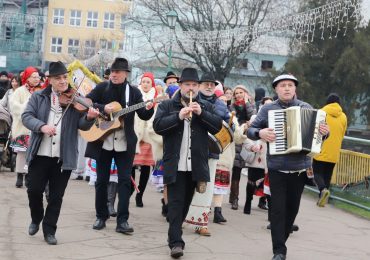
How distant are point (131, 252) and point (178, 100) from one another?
5.56ft

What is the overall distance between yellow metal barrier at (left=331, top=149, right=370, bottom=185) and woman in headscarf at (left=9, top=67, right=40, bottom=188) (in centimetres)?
589

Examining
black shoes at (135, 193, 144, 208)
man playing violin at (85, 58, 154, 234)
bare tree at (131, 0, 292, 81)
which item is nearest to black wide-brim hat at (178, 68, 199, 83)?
man playing violin at (85, 58, 154, 234)

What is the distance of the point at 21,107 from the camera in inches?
450

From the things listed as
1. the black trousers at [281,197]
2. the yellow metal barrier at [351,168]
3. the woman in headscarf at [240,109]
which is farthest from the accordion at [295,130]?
the yellow metal barrier at [351,168]

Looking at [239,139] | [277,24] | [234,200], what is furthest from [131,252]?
[277,24]

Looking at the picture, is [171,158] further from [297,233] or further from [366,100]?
[366,100]

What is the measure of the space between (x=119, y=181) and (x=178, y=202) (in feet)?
3.86

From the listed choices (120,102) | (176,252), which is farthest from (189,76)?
(176,252)

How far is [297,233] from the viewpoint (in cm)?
981

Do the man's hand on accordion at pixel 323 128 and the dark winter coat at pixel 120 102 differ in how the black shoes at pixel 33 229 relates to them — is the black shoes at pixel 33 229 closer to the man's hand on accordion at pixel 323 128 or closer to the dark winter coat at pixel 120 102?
the dark winter coat at pixel 120 102

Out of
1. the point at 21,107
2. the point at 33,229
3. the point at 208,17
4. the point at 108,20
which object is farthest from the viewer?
the point at 108,20

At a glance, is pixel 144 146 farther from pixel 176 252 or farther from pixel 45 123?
pixel 176 252

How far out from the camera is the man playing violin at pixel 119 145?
8.32 m

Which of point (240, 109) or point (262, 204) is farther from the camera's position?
point (262, 204)
